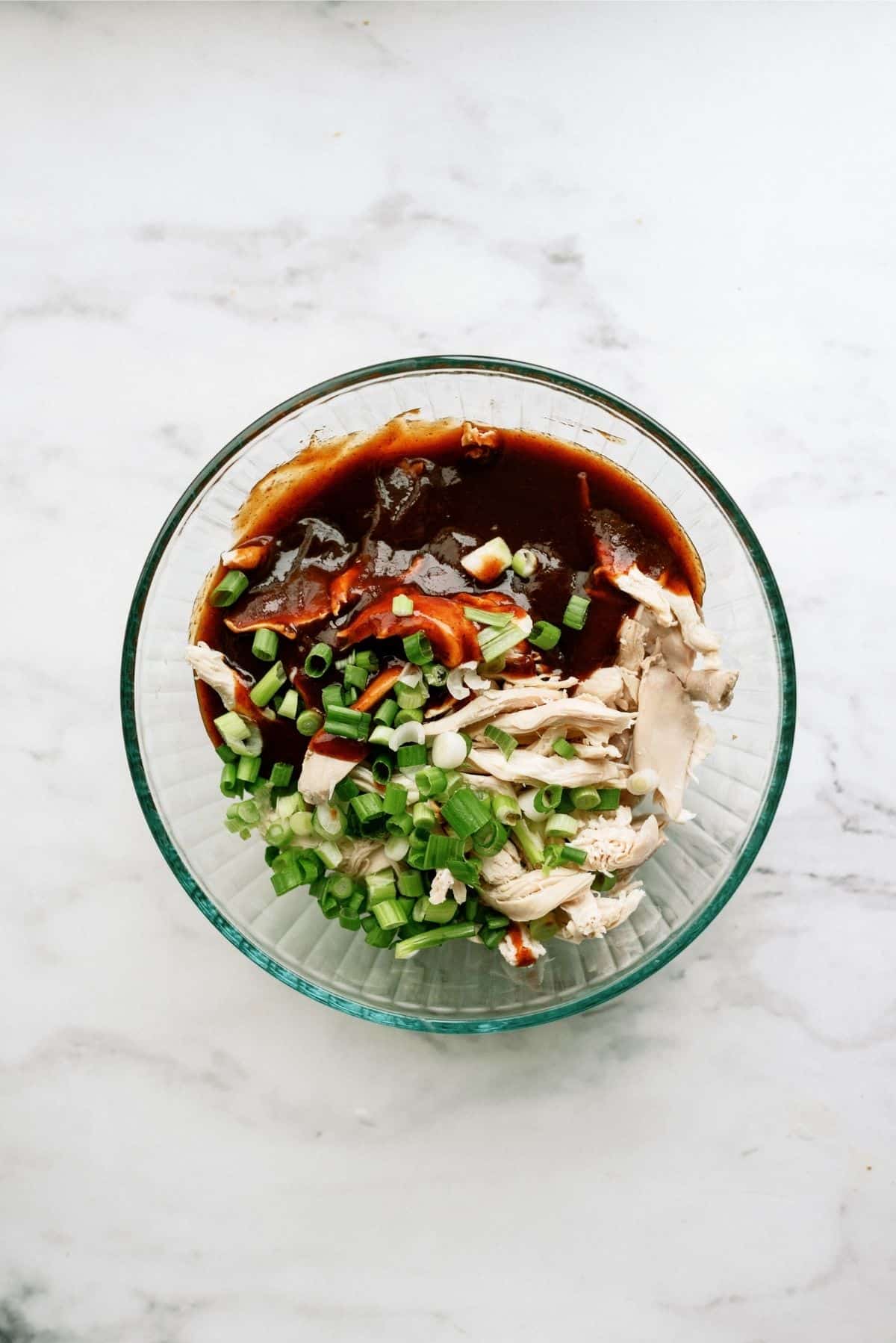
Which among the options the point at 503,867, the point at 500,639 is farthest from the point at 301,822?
the point at 500,639

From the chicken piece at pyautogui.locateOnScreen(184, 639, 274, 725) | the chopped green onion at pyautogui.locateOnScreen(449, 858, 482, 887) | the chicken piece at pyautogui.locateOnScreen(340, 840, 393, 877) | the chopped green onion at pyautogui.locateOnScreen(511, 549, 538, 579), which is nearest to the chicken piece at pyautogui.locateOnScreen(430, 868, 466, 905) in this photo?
the chopped green onion at pyautogui.locateOnScreen(449, 858, 482, 887)

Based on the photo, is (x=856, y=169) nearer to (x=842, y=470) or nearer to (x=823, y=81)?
(x=823, y=81)

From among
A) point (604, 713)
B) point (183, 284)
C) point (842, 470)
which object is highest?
point (183, 284)

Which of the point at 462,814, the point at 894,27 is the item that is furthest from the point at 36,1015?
the point at 894,27

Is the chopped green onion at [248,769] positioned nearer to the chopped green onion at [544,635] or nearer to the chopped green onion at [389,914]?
the chopped green onion at [389,914]

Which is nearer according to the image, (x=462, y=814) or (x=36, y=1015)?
(x=462, y=814)

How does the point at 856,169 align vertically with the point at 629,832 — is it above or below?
above

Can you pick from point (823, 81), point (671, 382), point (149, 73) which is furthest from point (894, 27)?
point (149, 73)

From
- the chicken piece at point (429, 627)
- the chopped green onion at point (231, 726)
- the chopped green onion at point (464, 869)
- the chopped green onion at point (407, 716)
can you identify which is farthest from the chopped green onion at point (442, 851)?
the chopped green onion at point (231, 726)
